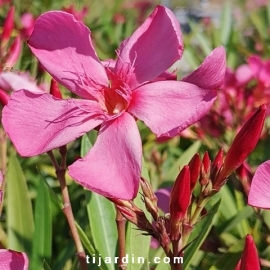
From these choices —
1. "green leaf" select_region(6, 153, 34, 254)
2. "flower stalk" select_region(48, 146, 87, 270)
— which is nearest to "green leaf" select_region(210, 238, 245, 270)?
"flower stalk" select_region(48, 146, 87, 270)

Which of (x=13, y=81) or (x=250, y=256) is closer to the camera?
(x=250, y=256)

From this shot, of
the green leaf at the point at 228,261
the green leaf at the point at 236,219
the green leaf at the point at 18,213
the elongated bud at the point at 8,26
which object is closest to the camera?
the green leaf at the point at 228,261


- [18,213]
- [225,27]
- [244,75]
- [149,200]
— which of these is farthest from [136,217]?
[225,27]

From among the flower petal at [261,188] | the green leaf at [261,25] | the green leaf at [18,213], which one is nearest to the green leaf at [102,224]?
the green leaf at [18,213]

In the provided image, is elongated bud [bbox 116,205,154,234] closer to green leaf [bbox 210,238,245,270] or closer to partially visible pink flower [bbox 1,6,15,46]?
green leaf [bbox 210,238,245,270]

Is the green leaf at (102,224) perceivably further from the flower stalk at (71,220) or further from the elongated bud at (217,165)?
the elongated bud at (217,165)

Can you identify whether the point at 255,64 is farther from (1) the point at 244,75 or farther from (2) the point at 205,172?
(2) the point at 205,172

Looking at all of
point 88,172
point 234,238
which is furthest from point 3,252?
point 234,238
